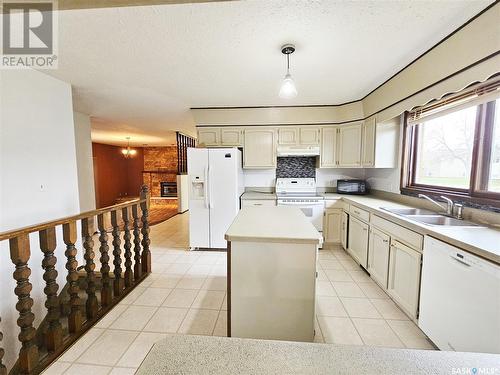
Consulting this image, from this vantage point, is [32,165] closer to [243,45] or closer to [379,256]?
[243,45]

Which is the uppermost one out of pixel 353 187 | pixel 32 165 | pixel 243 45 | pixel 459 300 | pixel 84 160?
pixel 243 45

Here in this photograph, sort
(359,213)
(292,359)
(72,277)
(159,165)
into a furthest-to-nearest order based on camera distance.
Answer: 1. (159,165)
2. (359,213)
3. (72,277)
4. (292,359)

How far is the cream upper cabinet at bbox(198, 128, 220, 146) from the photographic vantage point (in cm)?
392

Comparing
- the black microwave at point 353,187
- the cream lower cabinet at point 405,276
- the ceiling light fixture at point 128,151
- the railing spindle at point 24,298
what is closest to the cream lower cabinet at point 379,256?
the cream lower cabinet at point 405,276

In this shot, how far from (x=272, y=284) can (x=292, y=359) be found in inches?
34.7

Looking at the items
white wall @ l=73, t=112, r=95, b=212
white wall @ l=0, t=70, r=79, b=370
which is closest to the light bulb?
white wall @ l=0, t=70, r=79, b=370

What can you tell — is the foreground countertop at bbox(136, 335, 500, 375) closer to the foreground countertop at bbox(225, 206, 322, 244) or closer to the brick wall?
the foreground countertop at bbox(225, 206, 322, 244)

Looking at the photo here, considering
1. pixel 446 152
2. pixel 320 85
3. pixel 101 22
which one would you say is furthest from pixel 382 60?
pixel 101 22

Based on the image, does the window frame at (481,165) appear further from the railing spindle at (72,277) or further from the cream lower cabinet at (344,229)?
the railing spindle at (72,277)

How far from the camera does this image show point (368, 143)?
328 centimetres

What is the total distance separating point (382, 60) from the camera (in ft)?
7.01

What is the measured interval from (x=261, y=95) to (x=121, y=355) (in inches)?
126

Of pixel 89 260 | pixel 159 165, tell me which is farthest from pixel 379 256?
pixel 159 165

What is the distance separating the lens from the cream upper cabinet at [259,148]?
12.7ft
